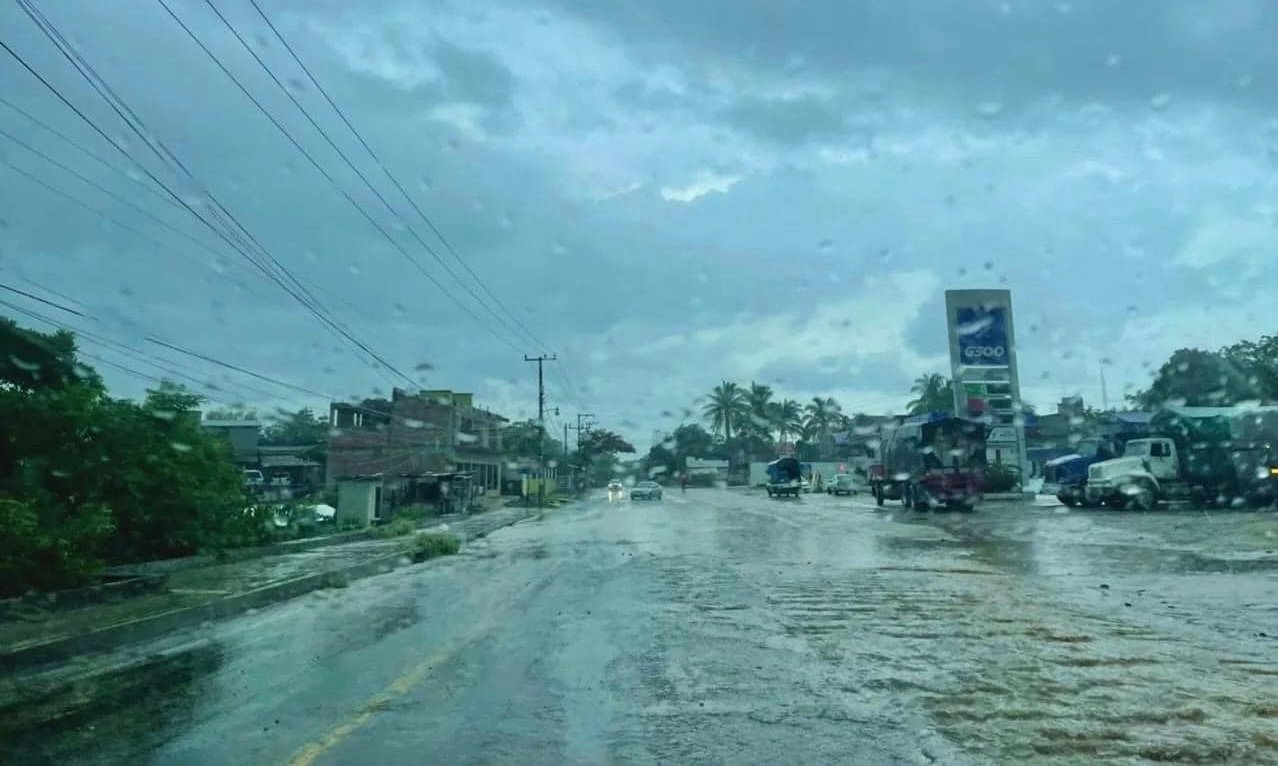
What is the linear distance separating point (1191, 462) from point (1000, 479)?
615 inches

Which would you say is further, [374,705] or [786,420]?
[786,420]

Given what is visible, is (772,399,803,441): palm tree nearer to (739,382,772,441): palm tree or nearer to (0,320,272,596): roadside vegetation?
(739,382,772,441): palm tree

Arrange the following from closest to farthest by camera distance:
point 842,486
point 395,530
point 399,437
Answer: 1. point 395,530
2. point 399,437
3. point 842,486

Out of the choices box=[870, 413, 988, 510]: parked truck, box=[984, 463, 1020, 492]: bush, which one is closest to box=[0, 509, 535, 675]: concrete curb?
box=[870, 413, 988, 510]: parked truck

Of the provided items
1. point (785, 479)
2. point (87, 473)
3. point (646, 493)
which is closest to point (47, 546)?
point (87, 473)

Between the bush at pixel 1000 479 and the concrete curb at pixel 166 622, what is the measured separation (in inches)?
1431

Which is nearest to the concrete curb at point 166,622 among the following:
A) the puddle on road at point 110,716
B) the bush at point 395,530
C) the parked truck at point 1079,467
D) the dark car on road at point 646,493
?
the puddle on road at point 110,716

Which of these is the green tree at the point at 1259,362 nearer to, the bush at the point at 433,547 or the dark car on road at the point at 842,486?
the dark car on road at the point at 842,486

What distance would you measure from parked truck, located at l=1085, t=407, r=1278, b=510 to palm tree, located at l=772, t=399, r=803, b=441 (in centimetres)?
8588

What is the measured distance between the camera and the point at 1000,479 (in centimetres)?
5091

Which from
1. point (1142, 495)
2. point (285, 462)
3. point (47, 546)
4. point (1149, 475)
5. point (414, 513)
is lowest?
point (47, 546)

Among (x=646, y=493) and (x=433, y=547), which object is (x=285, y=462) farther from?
(x=433, y=547)

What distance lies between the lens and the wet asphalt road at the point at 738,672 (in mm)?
6512

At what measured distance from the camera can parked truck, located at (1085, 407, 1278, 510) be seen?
34125 millimetres
